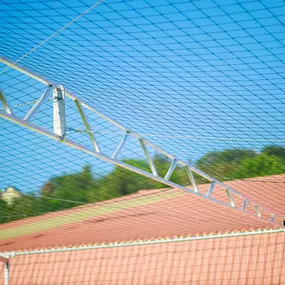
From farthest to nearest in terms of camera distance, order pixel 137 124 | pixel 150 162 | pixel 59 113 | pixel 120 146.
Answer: pixel 137 124 < pixel 150 162 < pixel 120 146 < pixel 59 113

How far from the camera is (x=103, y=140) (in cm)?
673

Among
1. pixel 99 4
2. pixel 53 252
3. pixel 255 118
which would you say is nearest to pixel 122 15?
pixel 99 4

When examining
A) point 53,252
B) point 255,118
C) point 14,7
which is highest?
point 14,7

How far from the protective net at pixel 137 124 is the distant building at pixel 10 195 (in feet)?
0.06

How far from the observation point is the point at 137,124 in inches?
249

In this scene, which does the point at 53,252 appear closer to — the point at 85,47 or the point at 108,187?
the point at 108,187

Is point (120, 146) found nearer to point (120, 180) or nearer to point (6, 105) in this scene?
point (6, 105)

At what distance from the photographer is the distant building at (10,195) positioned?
8.08 meters

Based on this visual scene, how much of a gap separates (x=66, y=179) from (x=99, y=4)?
401 centimetres

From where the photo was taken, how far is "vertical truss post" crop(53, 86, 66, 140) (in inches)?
182

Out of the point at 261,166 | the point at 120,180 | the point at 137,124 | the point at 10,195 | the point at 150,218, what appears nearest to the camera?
the point at 137,124

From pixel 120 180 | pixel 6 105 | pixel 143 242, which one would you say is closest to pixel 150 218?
pixel 120 180

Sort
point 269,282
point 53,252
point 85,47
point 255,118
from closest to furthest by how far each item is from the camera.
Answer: point 85,47
point 255,118
point 269,282
point 53,252

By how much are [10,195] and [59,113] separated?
12.7 feet
